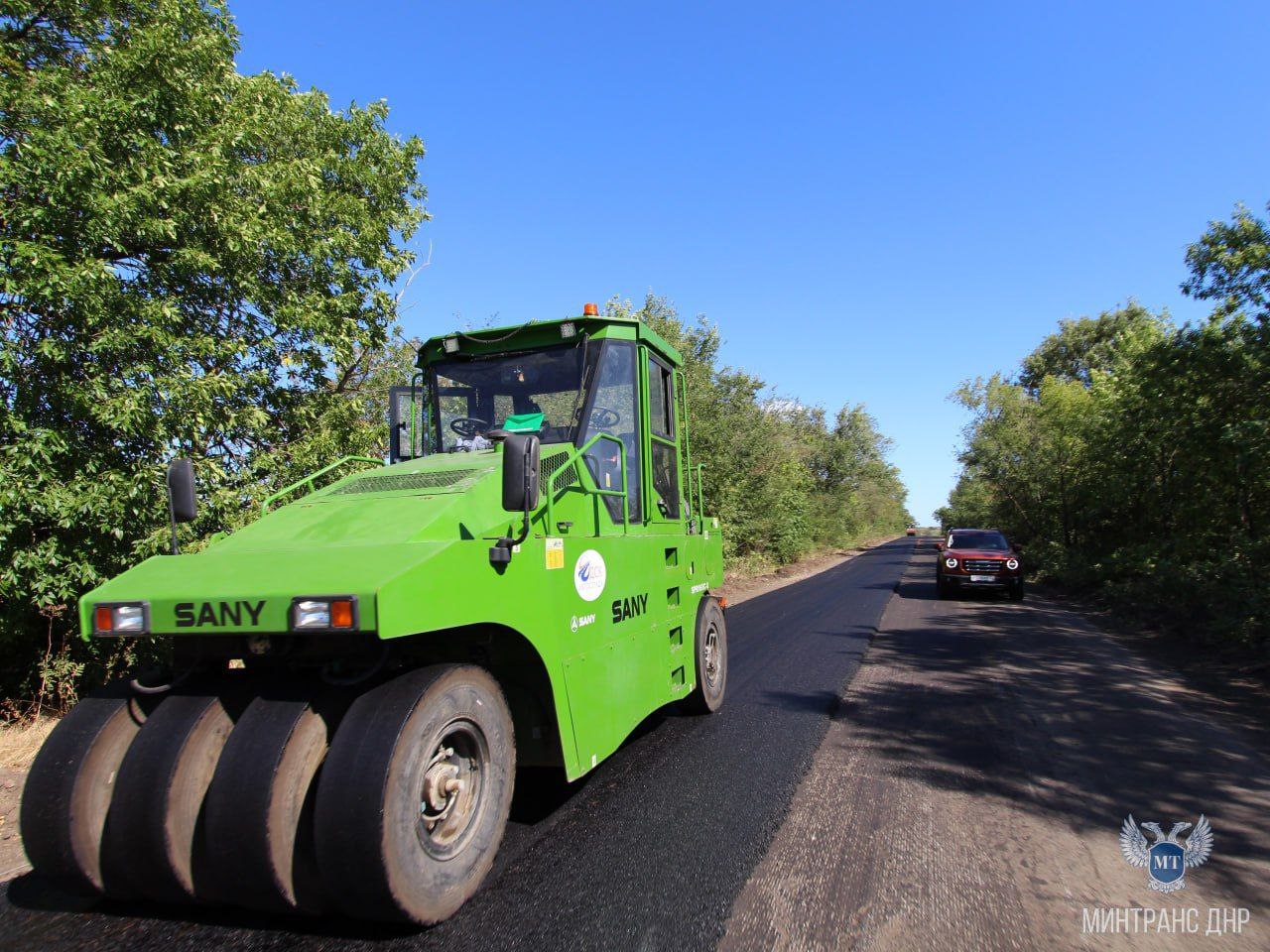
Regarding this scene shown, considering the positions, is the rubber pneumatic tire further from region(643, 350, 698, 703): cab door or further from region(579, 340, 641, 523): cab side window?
region(579, 340, 641, 523): cab side window

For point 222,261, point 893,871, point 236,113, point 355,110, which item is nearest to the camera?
point 893,871

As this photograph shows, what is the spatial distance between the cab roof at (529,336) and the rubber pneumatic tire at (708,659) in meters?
2.42

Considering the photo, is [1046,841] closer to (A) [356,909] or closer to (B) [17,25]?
(A) [356,909]

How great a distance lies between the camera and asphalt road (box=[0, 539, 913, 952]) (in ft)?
9.04

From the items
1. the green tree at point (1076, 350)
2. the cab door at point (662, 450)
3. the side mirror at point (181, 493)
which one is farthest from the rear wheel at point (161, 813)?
the green tree at point (1076, 350)

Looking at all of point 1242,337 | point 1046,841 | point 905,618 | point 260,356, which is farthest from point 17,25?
point 1242,337

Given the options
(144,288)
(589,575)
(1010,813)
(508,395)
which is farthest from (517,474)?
(144,288)

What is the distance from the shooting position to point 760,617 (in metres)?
13.4

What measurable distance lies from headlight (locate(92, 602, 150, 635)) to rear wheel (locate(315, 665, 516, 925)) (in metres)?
0.88

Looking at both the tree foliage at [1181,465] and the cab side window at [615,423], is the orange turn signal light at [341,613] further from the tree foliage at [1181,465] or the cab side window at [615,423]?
the tree foliage at [1181,465]

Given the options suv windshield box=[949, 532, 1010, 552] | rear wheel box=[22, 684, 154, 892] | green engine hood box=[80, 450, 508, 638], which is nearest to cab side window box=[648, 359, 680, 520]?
green engine hood box=[80, 450, 508, 638]

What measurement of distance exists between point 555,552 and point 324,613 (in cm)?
128

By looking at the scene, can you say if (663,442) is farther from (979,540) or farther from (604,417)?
(979,540)

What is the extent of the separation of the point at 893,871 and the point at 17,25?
984cm
